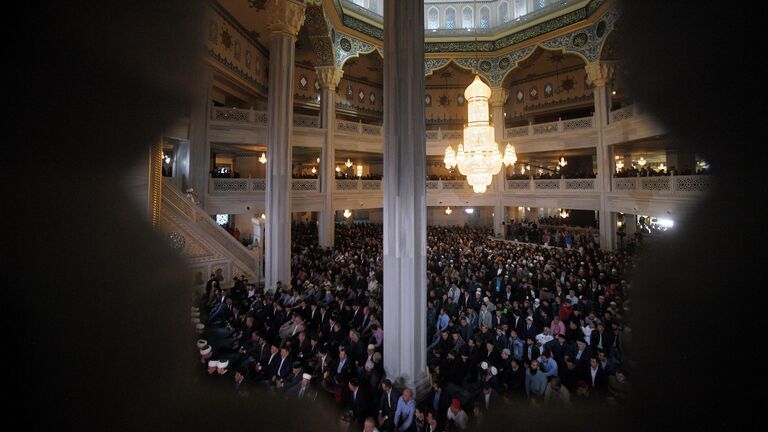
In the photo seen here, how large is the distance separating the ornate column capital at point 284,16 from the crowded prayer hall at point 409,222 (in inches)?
2.6

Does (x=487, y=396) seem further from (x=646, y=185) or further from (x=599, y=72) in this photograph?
(x=599, y=72)

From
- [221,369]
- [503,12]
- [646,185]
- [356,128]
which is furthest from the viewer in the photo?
[503,12]

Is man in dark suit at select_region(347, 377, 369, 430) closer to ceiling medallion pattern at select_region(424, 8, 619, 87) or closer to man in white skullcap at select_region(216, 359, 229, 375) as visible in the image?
man in white skullcap at select_region(216, 359, 229, 375)

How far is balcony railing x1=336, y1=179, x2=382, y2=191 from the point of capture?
48.1 feet

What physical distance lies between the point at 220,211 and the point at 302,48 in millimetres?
8328

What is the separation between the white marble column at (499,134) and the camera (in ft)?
54.9

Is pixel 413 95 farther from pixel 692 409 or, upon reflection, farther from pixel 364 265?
pixel 364 265

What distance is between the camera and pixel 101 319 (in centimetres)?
74

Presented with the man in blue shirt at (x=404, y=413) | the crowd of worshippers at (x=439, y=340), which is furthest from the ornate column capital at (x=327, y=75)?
the man in blue shirt at (x=404, y=413)

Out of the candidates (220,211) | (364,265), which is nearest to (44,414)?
(364,265)

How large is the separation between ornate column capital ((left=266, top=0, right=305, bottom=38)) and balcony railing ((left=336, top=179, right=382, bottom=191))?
6434 mm

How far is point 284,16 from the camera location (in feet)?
29.9

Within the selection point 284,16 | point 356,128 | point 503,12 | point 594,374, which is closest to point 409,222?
point 594,374

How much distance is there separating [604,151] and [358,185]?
32.2 feet
